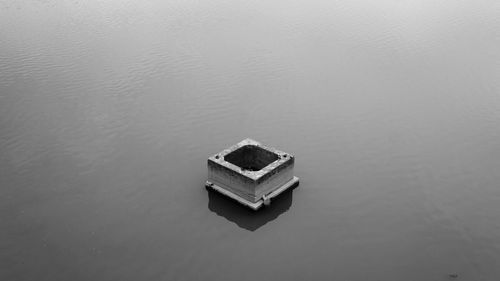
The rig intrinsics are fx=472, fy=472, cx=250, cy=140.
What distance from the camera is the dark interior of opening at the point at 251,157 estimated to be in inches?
743

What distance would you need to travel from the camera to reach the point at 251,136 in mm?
22906

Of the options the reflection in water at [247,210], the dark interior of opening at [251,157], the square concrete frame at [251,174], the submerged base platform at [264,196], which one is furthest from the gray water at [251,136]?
the dark interior of opening at [251,157]

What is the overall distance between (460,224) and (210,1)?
30.0 metres

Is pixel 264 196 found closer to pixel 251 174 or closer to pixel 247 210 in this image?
pixel 247 210

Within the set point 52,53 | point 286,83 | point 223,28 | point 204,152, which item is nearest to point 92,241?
point 204,152

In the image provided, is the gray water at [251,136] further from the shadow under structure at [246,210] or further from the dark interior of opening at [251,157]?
the dark interior of opening at [251,157]

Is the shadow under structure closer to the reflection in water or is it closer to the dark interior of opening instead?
the reflection in water

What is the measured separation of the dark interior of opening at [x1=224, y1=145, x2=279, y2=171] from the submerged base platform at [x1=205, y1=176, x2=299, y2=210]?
115cm

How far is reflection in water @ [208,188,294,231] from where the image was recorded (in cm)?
1747

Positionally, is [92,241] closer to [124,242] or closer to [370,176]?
[124,242]

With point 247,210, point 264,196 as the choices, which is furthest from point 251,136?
point 247,210

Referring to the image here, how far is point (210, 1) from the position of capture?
1603 inches

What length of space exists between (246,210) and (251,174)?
155cm

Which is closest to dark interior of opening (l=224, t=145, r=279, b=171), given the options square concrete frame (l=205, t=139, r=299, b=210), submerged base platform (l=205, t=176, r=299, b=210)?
square concrete frame (l=205, t=139, r=299, b=210)
